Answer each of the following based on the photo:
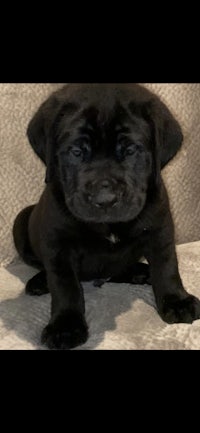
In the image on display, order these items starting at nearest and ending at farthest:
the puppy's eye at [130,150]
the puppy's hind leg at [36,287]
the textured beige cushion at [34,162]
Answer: the puppy's eye at [130,150] → the puppy's hind leg at [36,287] → the textured beige cushion at [34,162]

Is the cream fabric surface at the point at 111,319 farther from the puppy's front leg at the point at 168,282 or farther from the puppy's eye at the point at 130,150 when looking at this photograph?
the puppy's eye at the point at 130,150

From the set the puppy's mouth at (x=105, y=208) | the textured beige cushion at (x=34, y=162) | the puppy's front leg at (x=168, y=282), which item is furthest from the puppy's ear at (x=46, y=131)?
the textured beige cushion at (x=34, y=162)

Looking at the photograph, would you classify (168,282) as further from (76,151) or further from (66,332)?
(76,151)

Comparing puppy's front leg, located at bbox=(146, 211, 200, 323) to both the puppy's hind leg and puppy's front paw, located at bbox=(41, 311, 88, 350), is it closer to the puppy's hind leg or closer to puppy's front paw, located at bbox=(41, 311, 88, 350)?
puppy's front paw, located at bbox=(41, 311, 88, 350)

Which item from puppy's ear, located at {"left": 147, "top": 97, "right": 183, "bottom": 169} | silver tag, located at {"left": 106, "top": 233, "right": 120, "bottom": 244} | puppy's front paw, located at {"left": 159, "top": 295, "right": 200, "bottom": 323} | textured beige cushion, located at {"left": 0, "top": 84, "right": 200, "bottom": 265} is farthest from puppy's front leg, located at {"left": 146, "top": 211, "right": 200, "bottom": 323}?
textured beige cushion, located at {"left": 0, "top": 84, "right": 200, "bottom": 265}

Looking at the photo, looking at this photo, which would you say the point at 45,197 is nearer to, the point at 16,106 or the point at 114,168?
the point at 114,168

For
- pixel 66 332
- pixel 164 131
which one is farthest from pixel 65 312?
pixel 164 131
